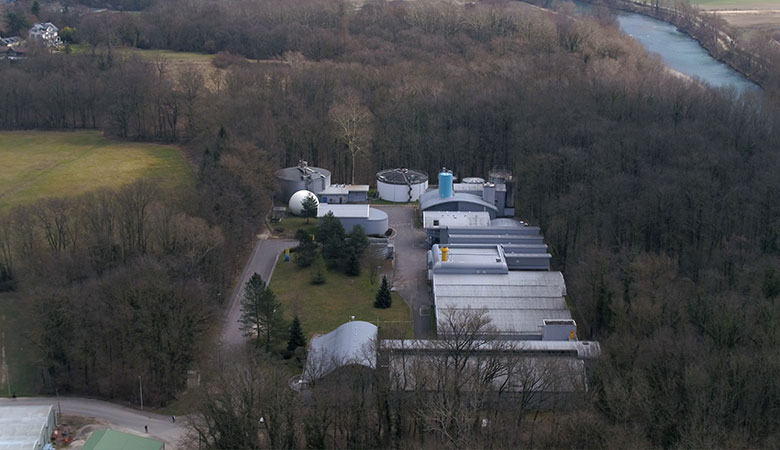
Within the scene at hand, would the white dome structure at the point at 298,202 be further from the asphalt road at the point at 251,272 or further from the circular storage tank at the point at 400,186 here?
the circular storage tank at the point at 400,186

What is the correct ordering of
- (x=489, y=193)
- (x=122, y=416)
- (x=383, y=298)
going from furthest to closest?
(x=489, y=193) → (x=383, y=298) → (x=122, y=416)

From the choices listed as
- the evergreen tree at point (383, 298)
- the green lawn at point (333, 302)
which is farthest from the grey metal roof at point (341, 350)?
the evergreen tree at point (383, 298)

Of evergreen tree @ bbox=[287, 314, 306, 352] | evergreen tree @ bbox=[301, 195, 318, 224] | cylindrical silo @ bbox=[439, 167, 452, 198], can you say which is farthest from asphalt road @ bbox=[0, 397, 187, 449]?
cylindrical silo @ bbox=[439, 167, 452, 198]

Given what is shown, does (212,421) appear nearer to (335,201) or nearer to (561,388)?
(561,388)

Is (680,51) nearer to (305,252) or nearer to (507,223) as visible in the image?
(507,223)

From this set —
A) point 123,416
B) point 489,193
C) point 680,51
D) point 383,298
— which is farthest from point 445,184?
point 680,51

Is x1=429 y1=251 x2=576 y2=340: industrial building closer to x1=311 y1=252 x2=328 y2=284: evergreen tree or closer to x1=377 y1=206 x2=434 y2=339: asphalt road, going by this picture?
x1=377 y1=206 x2=434 y2=339: asphalt road
